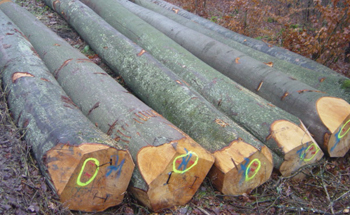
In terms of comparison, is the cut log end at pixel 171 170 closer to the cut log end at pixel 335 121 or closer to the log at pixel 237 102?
the log at pixel 237 102

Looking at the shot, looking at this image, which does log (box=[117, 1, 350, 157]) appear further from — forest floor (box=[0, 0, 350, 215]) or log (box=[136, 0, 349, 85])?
log (box=[136, 0, 349, 85])

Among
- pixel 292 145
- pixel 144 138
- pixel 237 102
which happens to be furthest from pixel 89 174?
pixel 292 145

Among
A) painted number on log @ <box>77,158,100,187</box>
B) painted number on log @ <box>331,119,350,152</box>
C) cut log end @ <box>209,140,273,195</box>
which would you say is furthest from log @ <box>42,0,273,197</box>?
painted number on log @ <box>331,119,350,152</box>

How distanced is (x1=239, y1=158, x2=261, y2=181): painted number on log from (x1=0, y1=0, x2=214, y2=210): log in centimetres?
37

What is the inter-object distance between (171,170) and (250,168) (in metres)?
0.88

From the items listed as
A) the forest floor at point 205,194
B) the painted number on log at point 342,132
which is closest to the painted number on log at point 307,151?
the forest floor at point 205,194

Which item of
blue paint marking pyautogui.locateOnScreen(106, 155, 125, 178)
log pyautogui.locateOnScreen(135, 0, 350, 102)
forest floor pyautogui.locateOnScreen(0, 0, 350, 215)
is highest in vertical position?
log pyautogui.locateOnScreen(135, 0, 350, 102)

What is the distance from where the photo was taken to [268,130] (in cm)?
316

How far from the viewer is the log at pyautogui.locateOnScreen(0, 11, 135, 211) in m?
→ 2.23

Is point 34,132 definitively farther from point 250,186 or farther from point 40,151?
point 250,186

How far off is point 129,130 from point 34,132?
91cm

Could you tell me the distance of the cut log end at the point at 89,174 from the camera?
2.22 metres

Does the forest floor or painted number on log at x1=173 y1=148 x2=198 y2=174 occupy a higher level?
painted number on log at x1=173 y1=148 x2=198 y2=174

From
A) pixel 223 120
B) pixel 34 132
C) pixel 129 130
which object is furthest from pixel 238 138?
pixel 34 132
